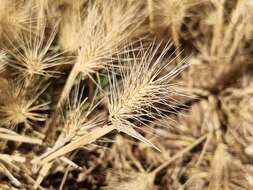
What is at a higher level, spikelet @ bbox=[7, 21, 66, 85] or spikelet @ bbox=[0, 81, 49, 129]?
spikelet @ bbox=[7, 21, 66, 85]

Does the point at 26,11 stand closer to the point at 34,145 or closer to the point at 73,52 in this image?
the point at 73,52

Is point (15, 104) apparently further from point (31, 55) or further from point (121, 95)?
point (121, 95)

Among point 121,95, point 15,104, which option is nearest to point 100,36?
point 121,95

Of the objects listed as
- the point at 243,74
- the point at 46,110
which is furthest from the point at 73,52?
the point at 243,74

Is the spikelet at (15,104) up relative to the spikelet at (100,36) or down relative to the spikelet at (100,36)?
down

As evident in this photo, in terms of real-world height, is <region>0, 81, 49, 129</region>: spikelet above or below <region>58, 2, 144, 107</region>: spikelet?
below

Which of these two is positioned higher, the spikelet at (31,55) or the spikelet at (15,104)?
the spikelet at (31,55)
